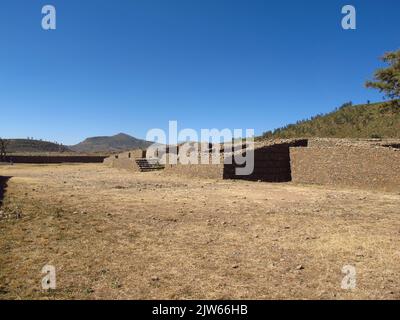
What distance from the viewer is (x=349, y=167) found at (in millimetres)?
15969

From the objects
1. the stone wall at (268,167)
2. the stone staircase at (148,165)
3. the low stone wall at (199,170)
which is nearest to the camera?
the stone wall at (268,167)

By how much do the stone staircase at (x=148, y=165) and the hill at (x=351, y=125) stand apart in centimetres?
1734

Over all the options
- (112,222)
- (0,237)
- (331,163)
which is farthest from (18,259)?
(331,163)

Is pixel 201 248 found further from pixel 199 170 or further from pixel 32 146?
pixel 32 146

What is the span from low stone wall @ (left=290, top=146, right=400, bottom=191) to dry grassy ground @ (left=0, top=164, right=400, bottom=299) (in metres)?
3.33

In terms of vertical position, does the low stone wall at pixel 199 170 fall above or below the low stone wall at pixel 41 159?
below

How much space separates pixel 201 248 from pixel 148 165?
23838 mm

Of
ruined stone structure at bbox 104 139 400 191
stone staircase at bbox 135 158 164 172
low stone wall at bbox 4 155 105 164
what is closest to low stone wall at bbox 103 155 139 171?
stone staircase at bbox 135 158 164 172

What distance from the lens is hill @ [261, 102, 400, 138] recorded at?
3731 centimetres

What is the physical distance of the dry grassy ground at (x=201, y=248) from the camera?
4.97 meters

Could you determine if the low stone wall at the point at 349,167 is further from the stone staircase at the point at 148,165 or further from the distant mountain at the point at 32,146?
the distant mountain at the point at 32,146

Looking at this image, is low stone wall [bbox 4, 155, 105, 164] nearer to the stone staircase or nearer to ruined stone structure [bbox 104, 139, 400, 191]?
Result: the stone staircase

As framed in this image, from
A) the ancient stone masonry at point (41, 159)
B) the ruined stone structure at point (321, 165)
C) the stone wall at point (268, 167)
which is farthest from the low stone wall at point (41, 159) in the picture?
the stone wall at point (268, 167)
